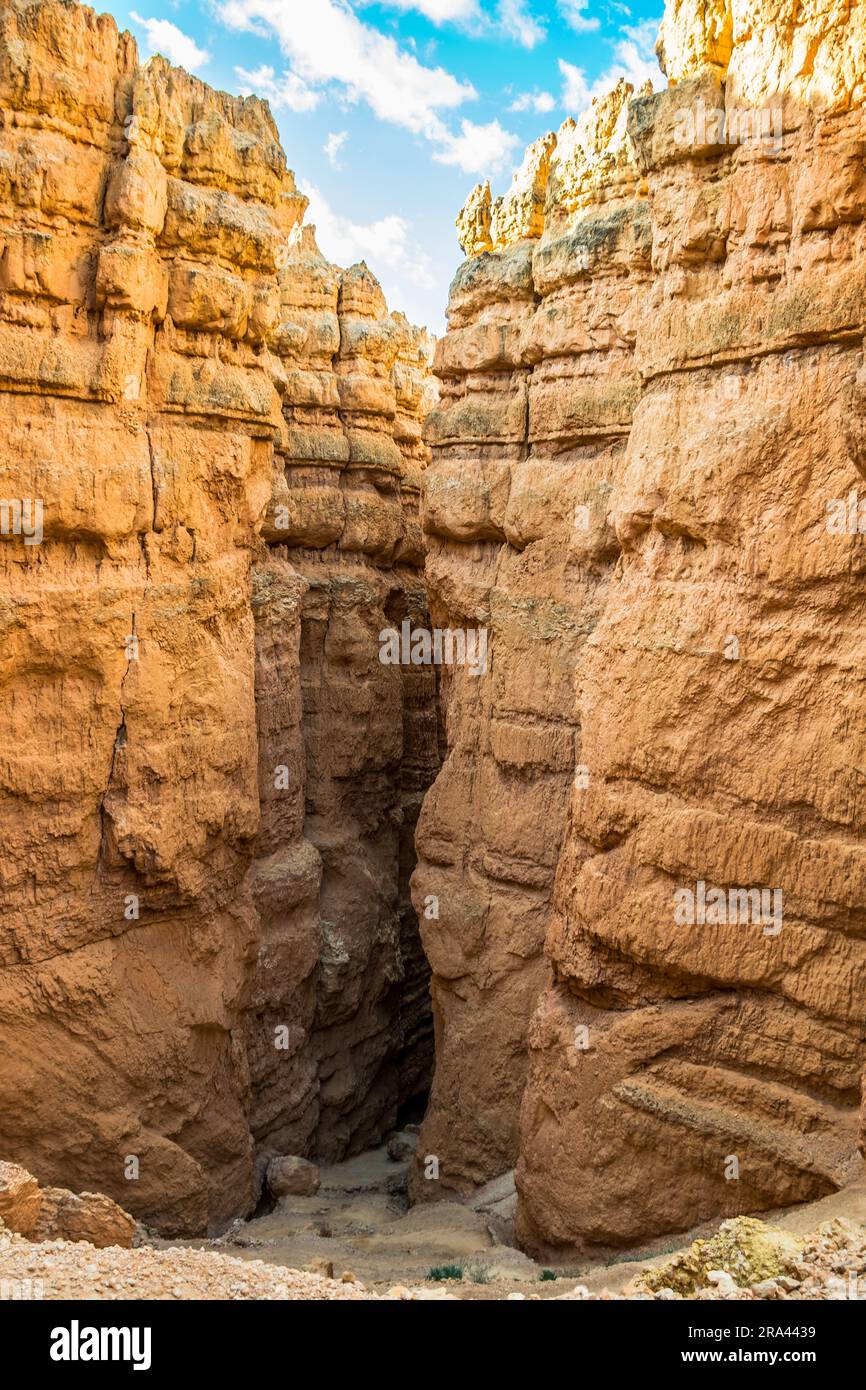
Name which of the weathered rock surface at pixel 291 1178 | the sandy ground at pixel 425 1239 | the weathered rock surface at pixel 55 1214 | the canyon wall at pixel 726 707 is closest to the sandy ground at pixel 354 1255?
the sandy ground at pixel 425 1239

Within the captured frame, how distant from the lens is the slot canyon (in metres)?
7.10

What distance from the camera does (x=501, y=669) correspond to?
37.9ft

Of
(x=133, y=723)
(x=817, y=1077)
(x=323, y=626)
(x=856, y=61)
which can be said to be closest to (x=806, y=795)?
(x=817, y=1077)

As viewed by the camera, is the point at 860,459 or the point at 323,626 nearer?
the point at 860,459

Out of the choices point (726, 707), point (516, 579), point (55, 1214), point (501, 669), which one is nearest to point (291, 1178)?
point (55, 1214)

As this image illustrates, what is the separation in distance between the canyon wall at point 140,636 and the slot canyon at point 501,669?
0.04 m

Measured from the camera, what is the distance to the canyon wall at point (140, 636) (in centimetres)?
885

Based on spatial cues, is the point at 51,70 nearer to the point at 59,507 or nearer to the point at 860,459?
the point at 59,507

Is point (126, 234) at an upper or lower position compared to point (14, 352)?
upper

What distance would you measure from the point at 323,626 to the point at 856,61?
979 cm

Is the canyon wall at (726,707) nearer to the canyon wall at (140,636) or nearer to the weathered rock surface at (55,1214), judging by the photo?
the weathered rock surface at (55,1214)

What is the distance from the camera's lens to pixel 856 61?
22.0 ft

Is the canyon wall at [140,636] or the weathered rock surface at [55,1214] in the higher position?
the canyon wall at [140,636]

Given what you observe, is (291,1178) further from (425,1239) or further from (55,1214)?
(55,1214)
